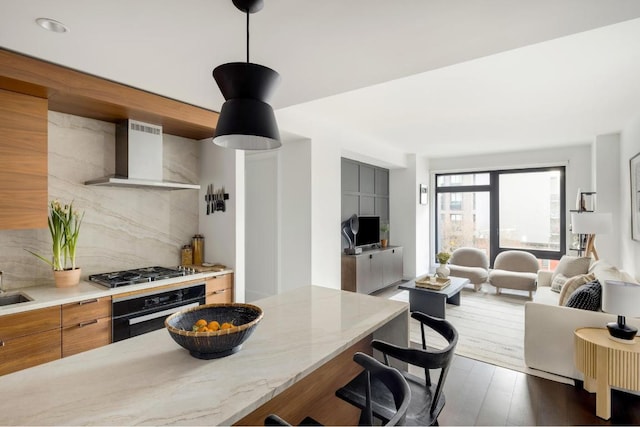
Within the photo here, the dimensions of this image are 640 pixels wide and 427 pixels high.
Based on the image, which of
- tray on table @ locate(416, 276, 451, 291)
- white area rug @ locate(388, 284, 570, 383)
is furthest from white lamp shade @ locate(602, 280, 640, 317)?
tray on table @ locate(416, 276, 451, 291)

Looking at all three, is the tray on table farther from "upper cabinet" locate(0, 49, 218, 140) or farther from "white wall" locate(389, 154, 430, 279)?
"upper cabinet" locate(0, 49, 218, 140)

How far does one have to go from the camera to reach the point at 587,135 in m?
4.93

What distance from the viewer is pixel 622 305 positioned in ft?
7.27

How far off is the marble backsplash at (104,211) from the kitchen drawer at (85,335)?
2.04 ft

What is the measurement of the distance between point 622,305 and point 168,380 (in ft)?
9.15

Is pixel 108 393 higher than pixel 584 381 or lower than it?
higher

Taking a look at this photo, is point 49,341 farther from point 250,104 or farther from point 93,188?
point 250,104

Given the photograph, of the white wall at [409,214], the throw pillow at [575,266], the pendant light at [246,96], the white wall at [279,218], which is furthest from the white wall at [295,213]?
the throw pillow at [575,266]

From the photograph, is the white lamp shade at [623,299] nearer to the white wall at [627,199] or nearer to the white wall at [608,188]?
the white wall at [627,199]

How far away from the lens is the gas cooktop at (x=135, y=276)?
8.12 ft

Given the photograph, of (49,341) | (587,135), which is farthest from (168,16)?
(587,135)

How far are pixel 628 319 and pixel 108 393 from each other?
11.0 feet

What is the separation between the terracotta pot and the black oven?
41 cm

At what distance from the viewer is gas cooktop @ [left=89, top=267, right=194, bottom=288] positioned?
97.5 inches
